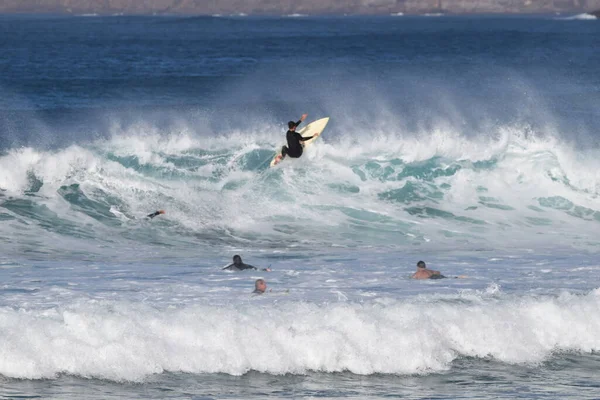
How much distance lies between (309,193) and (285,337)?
10.8 m

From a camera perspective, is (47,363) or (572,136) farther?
(572,136)

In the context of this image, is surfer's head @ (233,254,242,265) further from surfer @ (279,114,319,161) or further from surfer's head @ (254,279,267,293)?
surfer @ (279,114,319,161)

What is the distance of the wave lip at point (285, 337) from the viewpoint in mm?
14219

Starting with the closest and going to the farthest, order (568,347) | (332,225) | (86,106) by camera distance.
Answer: (568,347) → (332,225) → (86,106)

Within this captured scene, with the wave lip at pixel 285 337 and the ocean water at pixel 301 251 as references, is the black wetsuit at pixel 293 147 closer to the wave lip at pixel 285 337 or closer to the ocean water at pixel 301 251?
the ocean water at pixel 301 251

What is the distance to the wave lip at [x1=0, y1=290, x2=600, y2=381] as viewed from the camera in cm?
1422

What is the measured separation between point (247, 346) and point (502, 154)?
47.3 ft

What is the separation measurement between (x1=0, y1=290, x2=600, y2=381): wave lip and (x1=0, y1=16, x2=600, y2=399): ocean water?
3 centimetres

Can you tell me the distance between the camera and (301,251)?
68.3 feet

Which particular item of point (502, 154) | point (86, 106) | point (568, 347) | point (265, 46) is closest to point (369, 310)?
point (568, 347)

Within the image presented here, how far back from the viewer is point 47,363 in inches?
552

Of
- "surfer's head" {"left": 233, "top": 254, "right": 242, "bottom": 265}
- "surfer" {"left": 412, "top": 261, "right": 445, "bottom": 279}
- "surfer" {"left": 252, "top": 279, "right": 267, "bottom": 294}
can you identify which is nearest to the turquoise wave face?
"surfer's head" {"left": 233, "top": 254, "right": 242, "bottom": 265}

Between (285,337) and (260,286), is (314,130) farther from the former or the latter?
(285,337)

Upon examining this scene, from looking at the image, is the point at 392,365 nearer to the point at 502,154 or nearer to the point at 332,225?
the point at 332,225
